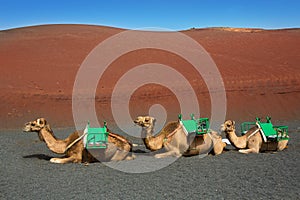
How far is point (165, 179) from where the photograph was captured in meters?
8.17

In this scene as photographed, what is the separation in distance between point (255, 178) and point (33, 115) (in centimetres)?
1487

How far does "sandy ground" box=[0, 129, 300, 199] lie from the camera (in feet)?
23.4

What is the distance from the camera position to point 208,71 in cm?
2922

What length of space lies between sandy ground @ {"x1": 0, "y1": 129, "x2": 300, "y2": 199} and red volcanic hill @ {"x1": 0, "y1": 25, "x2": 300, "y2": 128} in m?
10.6

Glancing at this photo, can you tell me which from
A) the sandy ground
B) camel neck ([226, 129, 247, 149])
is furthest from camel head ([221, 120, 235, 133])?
the sandy ground

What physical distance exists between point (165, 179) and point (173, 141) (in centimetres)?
224

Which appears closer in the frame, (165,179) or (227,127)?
(165,179)

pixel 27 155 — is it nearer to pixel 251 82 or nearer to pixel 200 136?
pixel 200 136

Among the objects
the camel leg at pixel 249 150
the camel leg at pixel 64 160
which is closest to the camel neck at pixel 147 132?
the camel leg at pixel 64 160

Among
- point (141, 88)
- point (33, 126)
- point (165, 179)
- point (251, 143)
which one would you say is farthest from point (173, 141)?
point (141, 88)

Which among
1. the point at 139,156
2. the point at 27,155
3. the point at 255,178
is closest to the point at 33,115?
the point at 27,155

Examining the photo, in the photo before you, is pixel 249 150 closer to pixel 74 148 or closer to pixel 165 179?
pixel 165 179

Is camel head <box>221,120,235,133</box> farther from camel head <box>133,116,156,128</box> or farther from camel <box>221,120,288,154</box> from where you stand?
camel head <box>133,116,156,128</box>

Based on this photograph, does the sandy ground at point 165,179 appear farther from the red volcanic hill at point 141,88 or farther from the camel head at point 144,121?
the red volcanic hill at point 141,88
